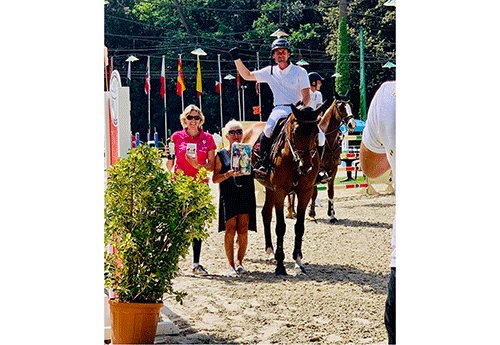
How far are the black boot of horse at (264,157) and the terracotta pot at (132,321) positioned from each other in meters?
2.55

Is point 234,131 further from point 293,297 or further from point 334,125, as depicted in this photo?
point 334,125

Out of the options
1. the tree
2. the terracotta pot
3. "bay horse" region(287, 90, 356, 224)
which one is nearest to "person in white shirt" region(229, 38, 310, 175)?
"bay horse" region(287, 90, 356, 224)

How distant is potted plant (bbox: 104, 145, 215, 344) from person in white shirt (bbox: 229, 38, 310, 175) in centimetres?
239

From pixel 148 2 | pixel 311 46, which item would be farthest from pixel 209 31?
pixel 311 46

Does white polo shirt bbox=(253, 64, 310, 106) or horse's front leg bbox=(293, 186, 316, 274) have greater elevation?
white polo shirt bbox=(253, 64, 310, 106)

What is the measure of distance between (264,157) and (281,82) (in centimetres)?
68

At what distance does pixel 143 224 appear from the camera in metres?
3.52

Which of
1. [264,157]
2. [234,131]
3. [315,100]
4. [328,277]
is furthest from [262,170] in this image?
[315,100]

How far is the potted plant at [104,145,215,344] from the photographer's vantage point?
138 inches

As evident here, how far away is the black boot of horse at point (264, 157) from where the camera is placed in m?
5.94

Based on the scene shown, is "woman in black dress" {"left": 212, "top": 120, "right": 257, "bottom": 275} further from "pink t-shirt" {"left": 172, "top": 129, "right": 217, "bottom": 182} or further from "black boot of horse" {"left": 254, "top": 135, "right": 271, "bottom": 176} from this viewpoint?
"black boot of horse" {"left": 254, "top": 135, "right": 271, "bottom": 176}

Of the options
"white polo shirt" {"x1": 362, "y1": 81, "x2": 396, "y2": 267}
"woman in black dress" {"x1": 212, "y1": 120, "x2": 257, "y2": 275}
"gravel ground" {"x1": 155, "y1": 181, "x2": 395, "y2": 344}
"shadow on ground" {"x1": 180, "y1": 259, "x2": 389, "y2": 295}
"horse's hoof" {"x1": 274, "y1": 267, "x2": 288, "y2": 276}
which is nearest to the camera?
"white polo shirt" {"x1": 362, "y1": 81, "x2": 396, "y2": 267}

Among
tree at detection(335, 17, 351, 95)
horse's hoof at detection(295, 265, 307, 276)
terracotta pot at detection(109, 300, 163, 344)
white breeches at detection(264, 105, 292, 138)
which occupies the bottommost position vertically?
horse's hoof at detection(295, 265, 307, 276)
